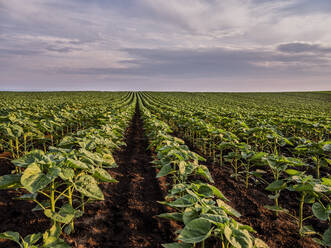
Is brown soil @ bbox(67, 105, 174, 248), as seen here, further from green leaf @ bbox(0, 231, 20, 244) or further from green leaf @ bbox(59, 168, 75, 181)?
green leaf @ bbox(59, 168, 75, 181)

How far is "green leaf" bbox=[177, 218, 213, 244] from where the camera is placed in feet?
4.92

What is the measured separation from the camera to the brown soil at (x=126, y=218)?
3.09 meters

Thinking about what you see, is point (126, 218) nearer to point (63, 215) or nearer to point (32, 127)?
point (63, 215)

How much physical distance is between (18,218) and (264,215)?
4495 mm

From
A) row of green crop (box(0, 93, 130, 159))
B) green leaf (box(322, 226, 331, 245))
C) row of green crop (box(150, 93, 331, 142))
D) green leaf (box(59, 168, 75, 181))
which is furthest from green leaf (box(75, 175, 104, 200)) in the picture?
row of green crop (box(150, 93, 331, 142))

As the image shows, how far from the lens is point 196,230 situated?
1561 millimetres

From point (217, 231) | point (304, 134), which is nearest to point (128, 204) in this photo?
point (217, 231)

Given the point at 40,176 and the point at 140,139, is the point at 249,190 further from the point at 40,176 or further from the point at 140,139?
the point at 140,139

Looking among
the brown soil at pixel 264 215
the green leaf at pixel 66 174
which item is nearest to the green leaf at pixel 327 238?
the brown soil at pixel 264 215

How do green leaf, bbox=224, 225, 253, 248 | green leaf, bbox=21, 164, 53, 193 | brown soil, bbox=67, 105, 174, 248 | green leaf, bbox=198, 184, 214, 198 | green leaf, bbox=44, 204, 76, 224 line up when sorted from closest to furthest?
green leaf, bbox=224, 225, 253, 248
green leaf, bbox=21, 164, 53, 193
green leaf, bbox=44, 204, 76, 224
green leaf, bbox=198, 184, 214, 198
brown soil, bbox=67, 105, 174, 248

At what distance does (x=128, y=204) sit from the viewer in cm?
412

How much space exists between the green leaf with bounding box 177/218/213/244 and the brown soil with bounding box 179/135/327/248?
2383mm

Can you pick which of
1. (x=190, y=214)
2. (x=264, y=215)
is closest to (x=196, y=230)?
(x=190, y=214)

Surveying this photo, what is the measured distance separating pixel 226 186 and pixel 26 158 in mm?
4487
